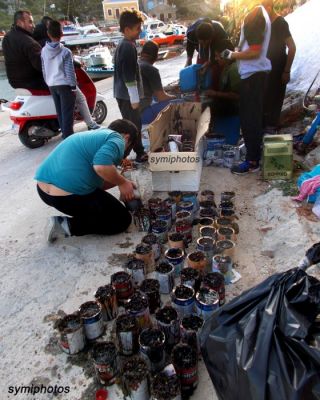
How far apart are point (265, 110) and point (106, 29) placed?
43.0 m

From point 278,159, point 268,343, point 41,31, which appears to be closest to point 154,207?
point 278,159

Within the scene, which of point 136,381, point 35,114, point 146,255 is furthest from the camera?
point 35,114

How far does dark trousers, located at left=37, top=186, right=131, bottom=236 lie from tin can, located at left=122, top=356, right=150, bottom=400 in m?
1.39

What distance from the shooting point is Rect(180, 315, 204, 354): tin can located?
1.76 metres

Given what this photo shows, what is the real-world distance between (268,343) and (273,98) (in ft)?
12.7

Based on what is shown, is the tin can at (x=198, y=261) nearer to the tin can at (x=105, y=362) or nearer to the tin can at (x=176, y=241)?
the tin can at (x=176, y=241)

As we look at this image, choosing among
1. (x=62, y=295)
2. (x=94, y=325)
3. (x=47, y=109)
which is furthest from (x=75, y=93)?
(x=94, y=325)

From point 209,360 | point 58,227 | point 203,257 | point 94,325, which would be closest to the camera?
point 209,360

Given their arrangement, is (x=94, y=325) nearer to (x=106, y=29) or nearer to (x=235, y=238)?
(x=235, y=238)

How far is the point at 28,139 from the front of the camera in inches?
203

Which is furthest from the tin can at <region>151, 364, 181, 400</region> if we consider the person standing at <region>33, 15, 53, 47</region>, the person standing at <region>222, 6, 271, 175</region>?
the person standing at <region>33, 15, 53, 47</region>

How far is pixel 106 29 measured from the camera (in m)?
41.8

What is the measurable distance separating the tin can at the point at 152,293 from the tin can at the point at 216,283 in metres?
0.30

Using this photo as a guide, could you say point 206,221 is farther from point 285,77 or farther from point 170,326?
point 285,77
